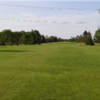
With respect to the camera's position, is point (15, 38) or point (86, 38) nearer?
point (86, 38)

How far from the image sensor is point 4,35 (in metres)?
95.5

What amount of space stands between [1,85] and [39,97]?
91.5 inches

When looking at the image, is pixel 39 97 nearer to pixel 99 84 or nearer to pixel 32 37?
pixel 99 84

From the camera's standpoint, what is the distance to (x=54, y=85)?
25.5 feet

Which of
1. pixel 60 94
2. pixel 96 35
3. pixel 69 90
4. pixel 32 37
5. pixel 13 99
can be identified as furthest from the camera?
pixel 32 37

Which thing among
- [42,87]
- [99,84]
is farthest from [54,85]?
[99,84]

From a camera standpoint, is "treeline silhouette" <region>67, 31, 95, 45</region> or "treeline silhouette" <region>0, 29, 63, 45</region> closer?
"treeline silhouette" <region>67, 31, 95, 45</region>

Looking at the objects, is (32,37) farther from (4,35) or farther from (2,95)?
(2,95)

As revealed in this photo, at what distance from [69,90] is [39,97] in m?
1.42

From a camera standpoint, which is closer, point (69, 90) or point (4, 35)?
point (69, 90)

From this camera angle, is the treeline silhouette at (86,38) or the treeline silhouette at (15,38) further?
the treeline silhouette at (15,38)

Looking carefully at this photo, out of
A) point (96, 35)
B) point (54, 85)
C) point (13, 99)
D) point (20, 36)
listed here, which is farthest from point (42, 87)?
point (20, 36)

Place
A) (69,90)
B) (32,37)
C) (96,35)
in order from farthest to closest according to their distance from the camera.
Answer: (32,37), (96,35), (69,90)

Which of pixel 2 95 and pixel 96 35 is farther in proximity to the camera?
pixel 96 35
